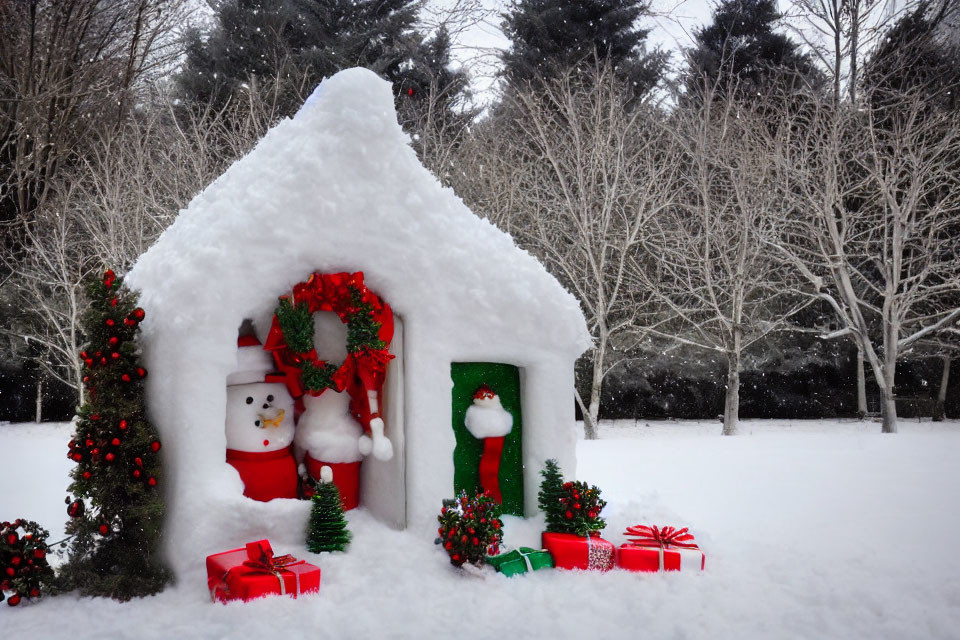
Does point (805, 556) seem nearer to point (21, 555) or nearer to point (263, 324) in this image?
A: point (263, 324)

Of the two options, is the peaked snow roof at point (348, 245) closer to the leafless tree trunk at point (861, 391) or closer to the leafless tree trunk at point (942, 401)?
the leafless tree trunk at point (861, 391)

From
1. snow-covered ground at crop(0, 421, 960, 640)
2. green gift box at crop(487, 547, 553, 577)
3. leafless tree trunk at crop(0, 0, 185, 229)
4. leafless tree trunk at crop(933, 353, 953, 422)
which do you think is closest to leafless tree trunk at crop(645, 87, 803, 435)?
snow-covered ground at crop(0, 421, 960, 640)

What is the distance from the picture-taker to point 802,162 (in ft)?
36.0

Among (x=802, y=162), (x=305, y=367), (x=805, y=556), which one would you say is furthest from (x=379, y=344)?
(x=802, y=162)

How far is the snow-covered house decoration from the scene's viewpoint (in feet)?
13.6

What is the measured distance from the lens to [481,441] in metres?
5.09

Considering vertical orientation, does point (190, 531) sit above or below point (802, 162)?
below

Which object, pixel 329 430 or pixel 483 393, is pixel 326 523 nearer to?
pixel 329 430

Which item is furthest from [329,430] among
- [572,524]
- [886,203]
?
[886,203]

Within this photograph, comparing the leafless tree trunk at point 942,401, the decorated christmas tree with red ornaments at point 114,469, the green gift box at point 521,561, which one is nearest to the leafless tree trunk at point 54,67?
the decorated christmas tree with red ornaments at point 114,469

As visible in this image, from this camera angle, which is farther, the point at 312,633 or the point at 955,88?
the point at 955,88

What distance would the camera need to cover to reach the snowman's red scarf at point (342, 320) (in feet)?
14.4

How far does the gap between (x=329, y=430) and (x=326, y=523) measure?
66cm

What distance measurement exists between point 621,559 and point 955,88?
13261 millimetres
